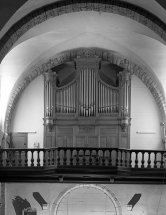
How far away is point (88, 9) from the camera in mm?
19156

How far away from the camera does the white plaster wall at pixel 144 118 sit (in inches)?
957

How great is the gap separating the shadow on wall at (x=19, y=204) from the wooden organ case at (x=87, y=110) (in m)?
2.35

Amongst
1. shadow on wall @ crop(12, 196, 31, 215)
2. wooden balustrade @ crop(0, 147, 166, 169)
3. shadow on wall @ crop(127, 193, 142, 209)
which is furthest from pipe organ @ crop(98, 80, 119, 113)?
shadow on wall @ crop(12, 196, 31, 215)

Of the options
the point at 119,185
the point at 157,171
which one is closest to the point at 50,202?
the point at 119,185

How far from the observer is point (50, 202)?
2342cm

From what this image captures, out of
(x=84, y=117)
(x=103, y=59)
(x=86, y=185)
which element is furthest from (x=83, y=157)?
(x=103, y=59)

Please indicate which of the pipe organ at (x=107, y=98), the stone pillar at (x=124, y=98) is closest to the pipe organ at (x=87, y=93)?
the pipe organ at (x=107, y=98)

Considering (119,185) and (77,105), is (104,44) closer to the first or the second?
(77,105)

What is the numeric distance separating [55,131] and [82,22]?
490cm

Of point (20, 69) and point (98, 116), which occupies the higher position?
point (20, 69)

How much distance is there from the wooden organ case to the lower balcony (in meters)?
1.17

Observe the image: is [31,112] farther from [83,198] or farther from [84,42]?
[83,198]

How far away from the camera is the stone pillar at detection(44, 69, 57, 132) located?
955 inches

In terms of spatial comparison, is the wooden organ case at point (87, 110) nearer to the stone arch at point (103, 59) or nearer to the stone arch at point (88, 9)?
the stone arch at point (103, 59)
